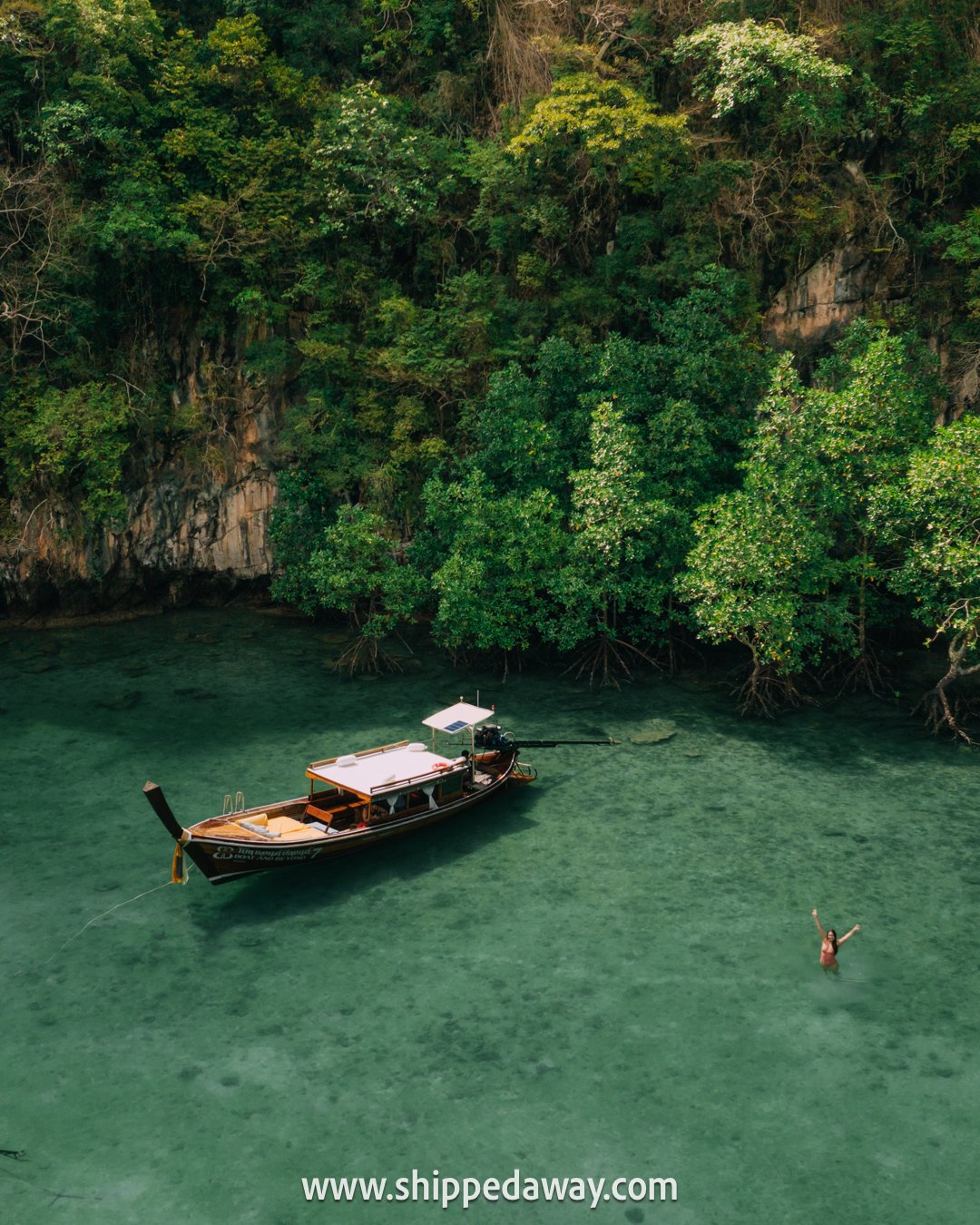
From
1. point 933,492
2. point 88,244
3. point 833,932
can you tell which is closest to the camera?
point 833,932

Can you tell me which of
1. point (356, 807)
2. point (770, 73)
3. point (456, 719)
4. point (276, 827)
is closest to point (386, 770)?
point (356, 807)

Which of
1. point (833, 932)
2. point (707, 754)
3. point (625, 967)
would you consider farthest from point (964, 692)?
point (625, 967)

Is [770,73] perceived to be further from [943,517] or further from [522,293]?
[943,517]

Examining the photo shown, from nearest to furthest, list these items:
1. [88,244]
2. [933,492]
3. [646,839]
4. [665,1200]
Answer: [665,1200], [646,839], [933,492], [88,244]

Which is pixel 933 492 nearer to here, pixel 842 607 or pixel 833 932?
pixel 842 607

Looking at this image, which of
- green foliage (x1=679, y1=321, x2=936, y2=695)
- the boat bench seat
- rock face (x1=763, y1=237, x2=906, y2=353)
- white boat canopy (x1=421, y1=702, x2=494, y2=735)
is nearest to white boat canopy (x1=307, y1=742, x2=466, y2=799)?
white boat canopy (x1=421, y1=702, x2=494, y2=735)

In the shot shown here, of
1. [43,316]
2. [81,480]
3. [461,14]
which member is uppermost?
[461,14]

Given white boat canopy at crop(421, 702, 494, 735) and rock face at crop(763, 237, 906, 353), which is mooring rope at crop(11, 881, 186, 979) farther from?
rock face at crop(763, 237, 906, 353)
